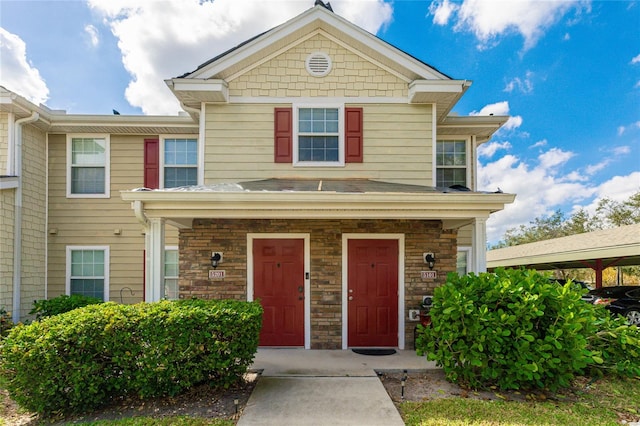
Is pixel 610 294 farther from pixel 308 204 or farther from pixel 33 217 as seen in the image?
pixel 33 217

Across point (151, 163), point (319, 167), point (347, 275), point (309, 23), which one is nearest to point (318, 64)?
point (309, 23)

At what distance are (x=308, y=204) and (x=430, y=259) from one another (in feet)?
9.50

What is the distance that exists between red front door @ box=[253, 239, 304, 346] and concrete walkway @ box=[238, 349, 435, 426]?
14.7 inches

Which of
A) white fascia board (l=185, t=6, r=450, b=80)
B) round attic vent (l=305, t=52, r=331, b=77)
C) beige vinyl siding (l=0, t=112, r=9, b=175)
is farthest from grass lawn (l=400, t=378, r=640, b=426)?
beige vinyl siding (l=0, t=112, r=9, b=175)

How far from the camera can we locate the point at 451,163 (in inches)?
323

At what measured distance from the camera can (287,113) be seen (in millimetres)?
6867

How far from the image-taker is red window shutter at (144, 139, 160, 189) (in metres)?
8.06

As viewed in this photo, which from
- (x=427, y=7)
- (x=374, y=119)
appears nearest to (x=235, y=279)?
(x=374, y=119)

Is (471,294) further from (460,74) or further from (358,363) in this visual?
(460,74)

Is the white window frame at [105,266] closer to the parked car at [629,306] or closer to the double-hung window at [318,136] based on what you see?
the double-hung window at [318,136]

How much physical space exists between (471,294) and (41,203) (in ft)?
29.6

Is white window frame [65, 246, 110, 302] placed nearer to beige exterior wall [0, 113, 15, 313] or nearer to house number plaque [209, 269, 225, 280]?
beige exterior wall [0, 113, 15, 313]

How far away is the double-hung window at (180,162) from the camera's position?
811cm

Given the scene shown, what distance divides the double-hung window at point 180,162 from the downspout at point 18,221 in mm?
2639
